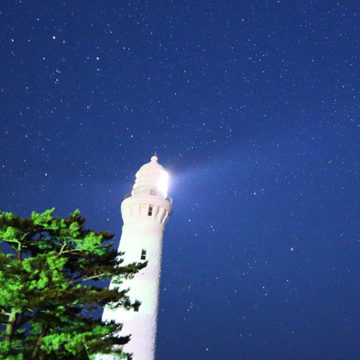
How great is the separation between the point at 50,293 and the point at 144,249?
13843mm

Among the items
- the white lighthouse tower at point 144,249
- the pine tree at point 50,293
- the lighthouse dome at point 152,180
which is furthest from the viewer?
the lighthouse dome at point 152,180

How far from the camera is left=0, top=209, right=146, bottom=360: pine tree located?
1180 cm

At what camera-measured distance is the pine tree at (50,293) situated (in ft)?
38.7

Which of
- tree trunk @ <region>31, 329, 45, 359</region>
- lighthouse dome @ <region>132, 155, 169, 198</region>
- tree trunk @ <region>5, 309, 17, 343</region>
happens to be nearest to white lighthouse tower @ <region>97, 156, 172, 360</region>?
lighthouse dome @ <region>132, 155, 169, 198</region>

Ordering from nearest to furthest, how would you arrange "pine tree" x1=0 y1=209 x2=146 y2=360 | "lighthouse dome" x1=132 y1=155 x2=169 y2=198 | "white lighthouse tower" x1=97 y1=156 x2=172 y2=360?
1. "pine tree" x1=0 y1=209 x2=146 y2=360
2. "white lighthouse tower" x1=97 y1=156 x2=172 y2=360
3. "lighthouse dome" x1=132 y1=155 x2=169 y2=198

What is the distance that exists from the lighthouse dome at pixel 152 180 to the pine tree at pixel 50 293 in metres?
13.4

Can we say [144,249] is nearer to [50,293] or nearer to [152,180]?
[152,180]

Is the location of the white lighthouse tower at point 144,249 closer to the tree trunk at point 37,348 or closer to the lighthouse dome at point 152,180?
the lighthouse dome at point 152,180

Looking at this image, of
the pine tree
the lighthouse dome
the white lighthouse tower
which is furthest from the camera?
the lighthouse dome

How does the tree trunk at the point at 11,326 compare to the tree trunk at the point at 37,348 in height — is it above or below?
above

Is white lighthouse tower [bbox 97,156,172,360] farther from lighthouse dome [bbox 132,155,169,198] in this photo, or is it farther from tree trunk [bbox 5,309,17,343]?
tree trunk [bbox 5,309,17,343]

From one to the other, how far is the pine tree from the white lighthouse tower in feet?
24.0

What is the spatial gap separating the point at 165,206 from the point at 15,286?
16413 millimetres

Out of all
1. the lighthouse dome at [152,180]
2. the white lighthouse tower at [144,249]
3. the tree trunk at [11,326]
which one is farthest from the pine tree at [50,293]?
the lighthouse dome at [152,180]
